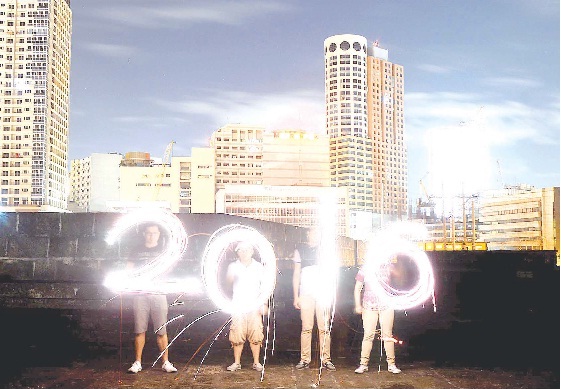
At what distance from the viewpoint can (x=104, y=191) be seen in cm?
18775

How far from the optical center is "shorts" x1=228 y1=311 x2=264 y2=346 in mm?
8930

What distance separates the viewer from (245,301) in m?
8.79

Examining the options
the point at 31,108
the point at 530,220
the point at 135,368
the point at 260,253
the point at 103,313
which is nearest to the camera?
the point at 135,368

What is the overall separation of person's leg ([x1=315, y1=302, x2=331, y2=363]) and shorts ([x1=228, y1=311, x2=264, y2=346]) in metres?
0.91

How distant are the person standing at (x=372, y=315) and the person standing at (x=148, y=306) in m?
2.76

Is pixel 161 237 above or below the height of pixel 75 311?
above

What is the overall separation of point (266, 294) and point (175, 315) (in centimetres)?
179

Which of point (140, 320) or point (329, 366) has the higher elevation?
point (140, 320)

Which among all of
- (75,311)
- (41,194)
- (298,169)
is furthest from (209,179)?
(75,311)

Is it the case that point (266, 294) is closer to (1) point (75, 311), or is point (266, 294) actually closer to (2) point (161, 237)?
(2) point (161, 237)

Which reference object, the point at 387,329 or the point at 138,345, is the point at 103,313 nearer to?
the point at 138,345

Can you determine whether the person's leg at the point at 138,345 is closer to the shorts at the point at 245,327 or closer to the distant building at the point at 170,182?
the shorts at the point at 245,327

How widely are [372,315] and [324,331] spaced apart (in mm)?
775

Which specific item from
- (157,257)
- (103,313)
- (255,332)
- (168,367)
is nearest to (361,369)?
(255,332)
